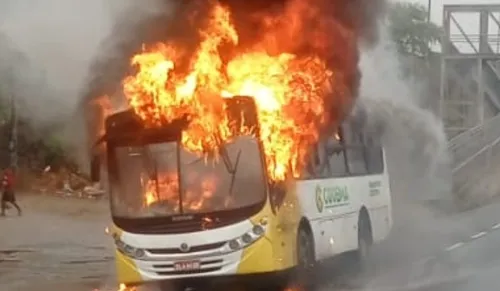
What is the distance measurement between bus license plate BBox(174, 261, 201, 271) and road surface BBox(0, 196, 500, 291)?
234 cm

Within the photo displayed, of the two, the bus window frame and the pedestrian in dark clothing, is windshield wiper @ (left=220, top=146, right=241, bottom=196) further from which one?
the pedestrian in dark clothing

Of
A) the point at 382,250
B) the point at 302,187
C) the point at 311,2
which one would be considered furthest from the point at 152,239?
the point at 382,250

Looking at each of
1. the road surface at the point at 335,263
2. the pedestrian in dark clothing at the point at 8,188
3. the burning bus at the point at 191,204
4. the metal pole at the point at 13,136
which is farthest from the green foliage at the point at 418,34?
the burning bus at the point at 191,204

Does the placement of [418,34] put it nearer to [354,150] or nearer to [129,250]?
[354,150]

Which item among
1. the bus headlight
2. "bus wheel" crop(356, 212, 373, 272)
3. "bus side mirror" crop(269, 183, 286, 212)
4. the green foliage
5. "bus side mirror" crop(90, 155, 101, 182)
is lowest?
"bus wheel" crop(356, 212, 373, 272)

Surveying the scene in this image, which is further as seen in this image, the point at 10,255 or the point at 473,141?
the point at 473,141

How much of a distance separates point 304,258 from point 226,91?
8.58 feet

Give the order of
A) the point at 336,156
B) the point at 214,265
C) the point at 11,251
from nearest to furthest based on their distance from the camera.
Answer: the point at 214,265 → the point at 336,156 → the point at 11,251

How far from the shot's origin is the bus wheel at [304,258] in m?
15.7

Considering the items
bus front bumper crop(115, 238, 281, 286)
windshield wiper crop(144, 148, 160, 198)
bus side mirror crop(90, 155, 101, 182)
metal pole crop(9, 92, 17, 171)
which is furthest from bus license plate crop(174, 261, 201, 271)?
metal pole crop(9, 92, 17, 171)

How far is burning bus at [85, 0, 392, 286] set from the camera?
1450 centimetres

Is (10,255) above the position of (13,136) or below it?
below

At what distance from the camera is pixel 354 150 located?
18.9 meters

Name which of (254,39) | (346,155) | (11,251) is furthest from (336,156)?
(11,251)
